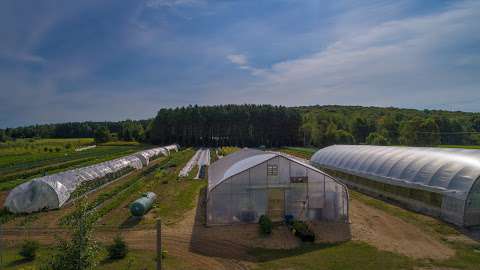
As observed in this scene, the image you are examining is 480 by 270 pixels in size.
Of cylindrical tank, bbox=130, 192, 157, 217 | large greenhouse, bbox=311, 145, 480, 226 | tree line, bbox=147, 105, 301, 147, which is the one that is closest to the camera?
large greenhouse, bbox=311, 145, 480, 226

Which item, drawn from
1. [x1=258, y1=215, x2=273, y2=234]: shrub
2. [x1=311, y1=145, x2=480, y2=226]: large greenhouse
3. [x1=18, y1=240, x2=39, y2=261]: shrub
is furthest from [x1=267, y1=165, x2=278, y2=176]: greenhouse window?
[x1=18, y1=240, x2=39, y2=261]: shrub

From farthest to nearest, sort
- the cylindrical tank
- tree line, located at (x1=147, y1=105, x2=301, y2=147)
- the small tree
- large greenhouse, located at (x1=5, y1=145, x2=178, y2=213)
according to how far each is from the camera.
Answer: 1. tree line, located at (x1=147, y1=105, x2=301, y2=147)
2. large greenhouse, located at (x1=5, y1=145, x2=178, y2=213)
3. the cylindrical tank
4. the small tree

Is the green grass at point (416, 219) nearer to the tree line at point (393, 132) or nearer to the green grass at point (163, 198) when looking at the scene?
the green grass at point (163, 198)

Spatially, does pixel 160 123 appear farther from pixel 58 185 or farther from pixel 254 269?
pixel 254 269

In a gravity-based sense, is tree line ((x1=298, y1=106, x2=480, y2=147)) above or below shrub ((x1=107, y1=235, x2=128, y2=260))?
above

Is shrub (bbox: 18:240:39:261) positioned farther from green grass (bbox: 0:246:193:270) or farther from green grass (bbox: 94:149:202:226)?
green grass (bbox: 94:149:202:226)

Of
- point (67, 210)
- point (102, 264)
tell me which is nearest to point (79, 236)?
point (102, 264)
